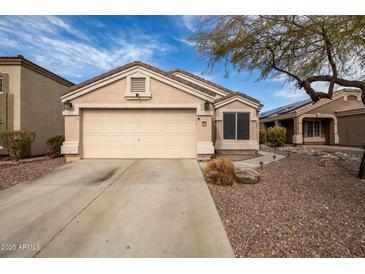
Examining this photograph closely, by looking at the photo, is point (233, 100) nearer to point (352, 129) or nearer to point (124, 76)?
point (124, 76)

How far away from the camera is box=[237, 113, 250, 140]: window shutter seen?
1158cm

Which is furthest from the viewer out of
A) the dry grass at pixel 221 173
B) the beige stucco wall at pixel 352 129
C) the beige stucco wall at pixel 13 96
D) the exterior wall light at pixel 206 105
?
the beige stucco wall at pixel 352 129

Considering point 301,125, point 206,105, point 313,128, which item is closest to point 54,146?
point 206,105

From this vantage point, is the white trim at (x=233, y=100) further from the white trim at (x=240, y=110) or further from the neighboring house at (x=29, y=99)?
the neighboring house at (x=29, y=99)

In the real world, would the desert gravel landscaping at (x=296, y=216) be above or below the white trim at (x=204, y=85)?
below

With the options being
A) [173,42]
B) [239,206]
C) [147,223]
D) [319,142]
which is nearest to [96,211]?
[147,223]

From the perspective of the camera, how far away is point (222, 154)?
1159 cm

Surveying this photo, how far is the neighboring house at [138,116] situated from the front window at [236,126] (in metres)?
2.09

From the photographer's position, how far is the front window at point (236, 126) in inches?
456

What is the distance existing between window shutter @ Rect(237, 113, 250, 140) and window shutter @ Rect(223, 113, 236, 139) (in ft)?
0.90

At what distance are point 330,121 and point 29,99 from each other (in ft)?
78.1

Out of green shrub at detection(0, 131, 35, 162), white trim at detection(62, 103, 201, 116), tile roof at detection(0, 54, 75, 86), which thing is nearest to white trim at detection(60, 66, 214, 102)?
white trim at detection(62, 103, 201, 116)

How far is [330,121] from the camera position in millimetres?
19000

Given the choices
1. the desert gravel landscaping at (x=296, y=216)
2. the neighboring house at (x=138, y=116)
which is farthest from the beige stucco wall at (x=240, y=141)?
the desert gravel landscaping at (x=296, y=216)
